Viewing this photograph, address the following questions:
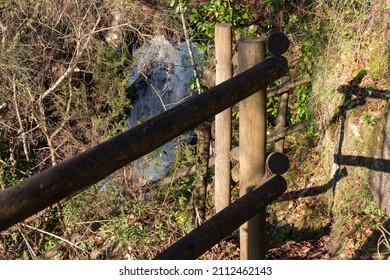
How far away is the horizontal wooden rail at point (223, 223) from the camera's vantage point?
2797 millimetres

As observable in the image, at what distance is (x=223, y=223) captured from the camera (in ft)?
10.1

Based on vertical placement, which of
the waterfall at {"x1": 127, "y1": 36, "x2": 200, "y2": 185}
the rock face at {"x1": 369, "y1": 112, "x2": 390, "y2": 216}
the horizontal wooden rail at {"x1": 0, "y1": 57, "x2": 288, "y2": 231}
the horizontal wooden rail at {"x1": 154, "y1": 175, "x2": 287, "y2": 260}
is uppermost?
the horizontal wooden rail at {"x1": 0, "y1": 57, "x2": 288, "y2": 231}

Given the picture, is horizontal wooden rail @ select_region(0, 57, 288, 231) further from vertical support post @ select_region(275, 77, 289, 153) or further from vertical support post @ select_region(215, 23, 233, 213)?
vertical support post @ select_region(275, 77, 289, 153)

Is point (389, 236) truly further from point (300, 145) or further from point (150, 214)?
point (300, 145)

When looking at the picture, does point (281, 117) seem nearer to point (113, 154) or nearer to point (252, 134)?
point (252, 134)

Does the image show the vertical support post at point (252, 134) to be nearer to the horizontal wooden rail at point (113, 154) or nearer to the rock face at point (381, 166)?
the horizontal wooden rail at point (113, 154)

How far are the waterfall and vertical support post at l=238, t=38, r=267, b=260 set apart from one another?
5767 mm

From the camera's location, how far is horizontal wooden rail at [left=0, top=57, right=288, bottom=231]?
195cm

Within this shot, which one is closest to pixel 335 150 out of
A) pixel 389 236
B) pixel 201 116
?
pixel 389 236

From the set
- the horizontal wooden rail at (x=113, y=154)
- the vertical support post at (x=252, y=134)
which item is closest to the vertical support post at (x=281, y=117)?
the vertical support post at (x=252, y=134)

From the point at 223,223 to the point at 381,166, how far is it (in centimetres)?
308

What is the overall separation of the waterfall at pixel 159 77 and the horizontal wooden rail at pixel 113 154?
6160 millimetres

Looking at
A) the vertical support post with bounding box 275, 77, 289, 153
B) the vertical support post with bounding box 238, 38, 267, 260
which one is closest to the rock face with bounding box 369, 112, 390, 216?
the vertical support post with bounding box 275, 77, 289, 153

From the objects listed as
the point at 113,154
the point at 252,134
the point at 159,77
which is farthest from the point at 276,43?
the point at 159,77
